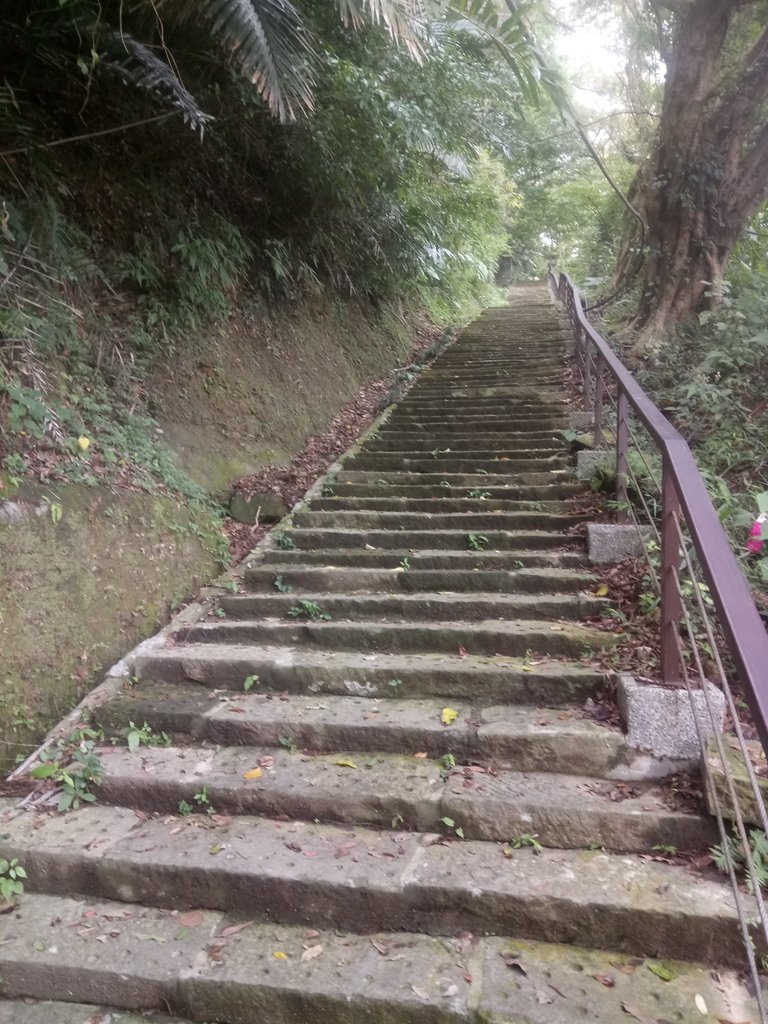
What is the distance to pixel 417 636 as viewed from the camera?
3.46m

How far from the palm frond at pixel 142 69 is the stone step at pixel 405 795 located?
3.64 metres

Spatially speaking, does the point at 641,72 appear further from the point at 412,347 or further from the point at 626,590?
the point at 626,590

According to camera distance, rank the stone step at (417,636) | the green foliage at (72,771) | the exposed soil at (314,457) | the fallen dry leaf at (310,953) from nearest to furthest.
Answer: the fallen dry leaf at (310,953) → the green foliage at (72,771) → the stone step at (417,636) → the exposed soil at (314,457)

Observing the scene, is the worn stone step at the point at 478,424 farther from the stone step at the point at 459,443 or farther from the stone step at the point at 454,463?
the stone step at the point at 454,463

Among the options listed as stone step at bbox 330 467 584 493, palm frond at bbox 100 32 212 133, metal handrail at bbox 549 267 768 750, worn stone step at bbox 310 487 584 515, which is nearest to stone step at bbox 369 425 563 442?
stone step at bbox 330 467 584 493

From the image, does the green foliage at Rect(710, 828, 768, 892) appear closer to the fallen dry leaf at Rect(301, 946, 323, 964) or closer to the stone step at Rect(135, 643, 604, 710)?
the stone step at Rect(135, 643, 604, 710)

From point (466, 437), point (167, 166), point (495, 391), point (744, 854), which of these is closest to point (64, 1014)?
point (744, 854)

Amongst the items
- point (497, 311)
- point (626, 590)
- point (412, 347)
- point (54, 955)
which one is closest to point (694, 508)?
point (626, 590)

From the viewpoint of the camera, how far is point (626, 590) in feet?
11.5

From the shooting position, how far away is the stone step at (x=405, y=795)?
234 centimetres

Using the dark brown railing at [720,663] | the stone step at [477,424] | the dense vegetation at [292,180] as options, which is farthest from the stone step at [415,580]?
the stone step at [477,424]

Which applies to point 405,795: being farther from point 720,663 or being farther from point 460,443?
point 460,443

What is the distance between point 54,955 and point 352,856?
996mm

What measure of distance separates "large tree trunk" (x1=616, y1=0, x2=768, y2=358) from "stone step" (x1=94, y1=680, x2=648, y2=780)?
5496 millimetres
